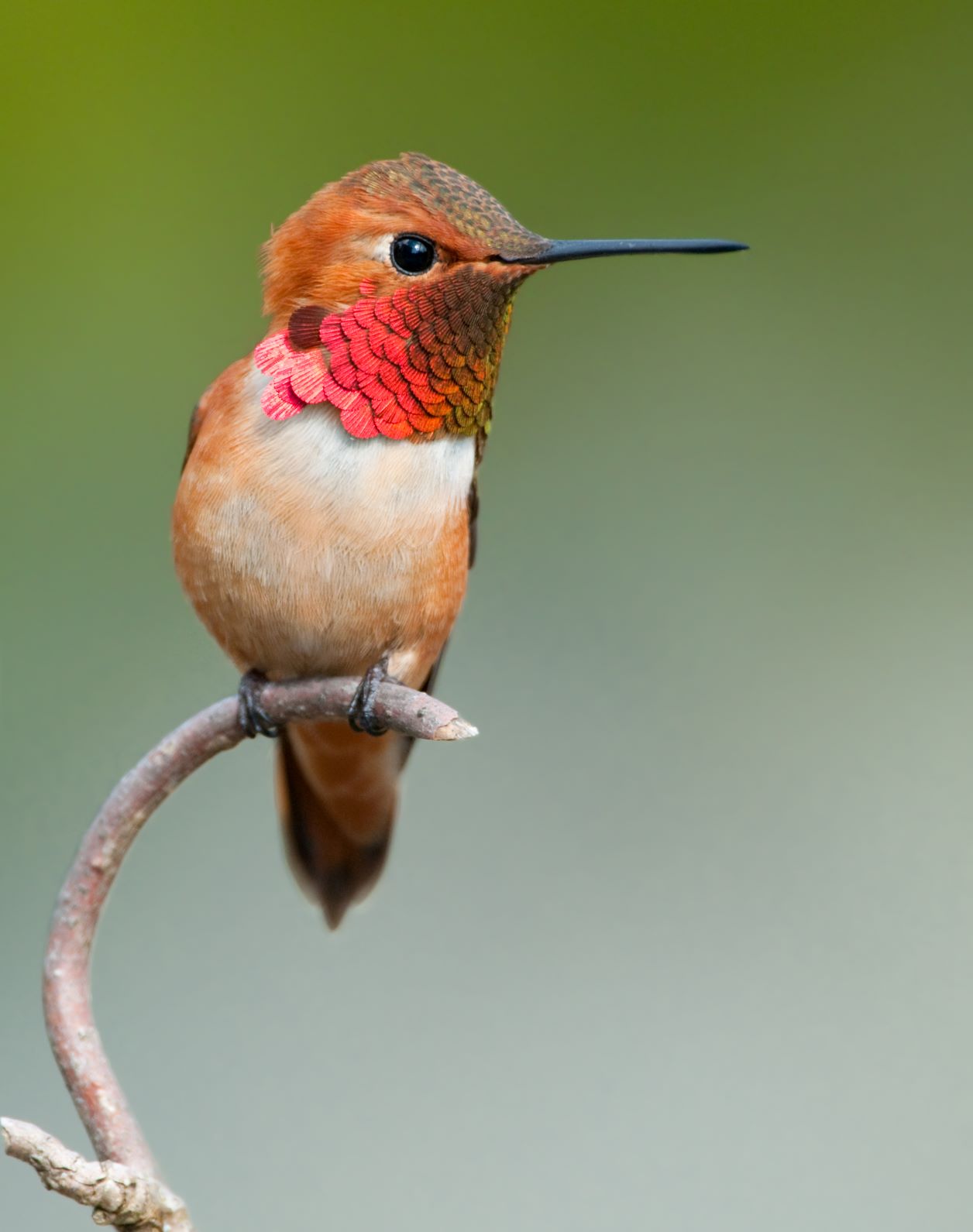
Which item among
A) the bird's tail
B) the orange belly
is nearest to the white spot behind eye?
the orange belly

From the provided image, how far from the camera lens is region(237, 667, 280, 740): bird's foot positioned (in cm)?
91

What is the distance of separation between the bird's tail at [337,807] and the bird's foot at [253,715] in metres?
0.22

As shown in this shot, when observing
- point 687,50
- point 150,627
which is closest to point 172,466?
point 150,627

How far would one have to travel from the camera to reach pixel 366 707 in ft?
2.90

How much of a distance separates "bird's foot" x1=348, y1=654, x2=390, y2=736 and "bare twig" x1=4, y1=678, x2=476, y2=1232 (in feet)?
0.15

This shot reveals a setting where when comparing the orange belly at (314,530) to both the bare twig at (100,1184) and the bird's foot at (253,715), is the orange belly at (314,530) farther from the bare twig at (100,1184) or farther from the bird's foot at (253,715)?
the bare twig at (100,1184)

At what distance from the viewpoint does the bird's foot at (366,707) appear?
88 cm

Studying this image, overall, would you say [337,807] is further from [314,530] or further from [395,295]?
[395,295]

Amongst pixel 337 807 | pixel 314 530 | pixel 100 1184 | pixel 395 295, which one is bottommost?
pixel 100 1184

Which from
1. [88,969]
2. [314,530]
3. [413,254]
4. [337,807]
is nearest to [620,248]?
[413,254]

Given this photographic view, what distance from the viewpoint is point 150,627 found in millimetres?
1674

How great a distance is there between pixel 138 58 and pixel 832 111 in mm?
862

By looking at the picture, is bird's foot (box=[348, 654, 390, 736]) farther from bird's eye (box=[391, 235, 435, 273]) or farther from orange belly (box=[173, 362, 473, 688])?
bird's eye (box=[391, 235, 435, 273])

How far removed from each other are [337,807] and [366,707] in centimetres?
38
